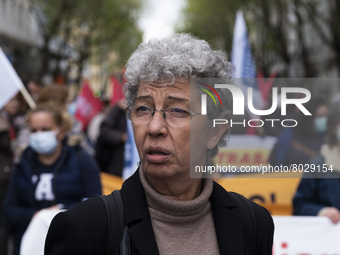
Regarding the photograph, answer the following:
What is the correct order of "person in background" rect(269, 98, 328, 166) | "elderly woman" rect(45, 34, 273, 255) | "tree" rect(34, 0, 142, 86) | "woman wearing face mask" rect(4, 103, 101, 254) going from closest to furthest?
"elderly woman" rect(45, 34, 273, 255) → "woman wearing face mask" rect(4, 103, 101, 254) → "person in background" rect(269, 98, 328, 166) → "tree" rect(34, 0, 142, 86)

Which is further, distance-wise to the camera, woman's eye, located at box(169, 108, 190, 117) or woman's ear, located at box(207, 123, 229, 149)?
woman's ear, located at box(207, 123, 229, 149)

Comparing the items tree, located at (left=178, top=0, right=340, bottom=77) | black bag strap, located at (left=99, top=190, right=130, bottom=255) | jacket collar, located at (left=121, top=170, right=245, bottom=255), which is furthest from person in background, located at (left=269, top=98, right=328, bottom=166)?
tree, located at (left=178, top=0, right=340, bottom=77)

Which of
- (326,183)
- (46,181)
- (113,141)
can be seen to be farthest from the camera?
(113,141)

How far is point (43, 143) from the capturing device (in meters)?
3.51

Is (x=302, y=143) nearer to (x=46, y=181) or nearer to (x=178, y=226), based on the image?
(x=46, y=181)

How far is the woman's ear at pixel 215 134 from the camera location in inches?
77.5

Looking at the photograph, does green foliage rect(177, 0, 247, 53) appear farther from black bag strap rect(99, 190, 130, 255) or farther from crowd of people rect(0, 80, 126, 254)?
black bag strap rect(99, 190, 130, 255)

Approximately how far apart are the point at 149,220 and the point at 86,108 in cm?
730

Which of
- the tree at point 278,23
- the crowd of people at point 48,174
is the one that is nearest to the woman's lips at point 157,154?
the crowd of people at point 48,174

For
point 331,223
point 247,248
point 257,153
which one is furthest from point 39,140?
point 257,153

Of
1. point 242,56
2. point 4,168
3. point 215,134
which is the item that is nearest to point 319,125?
point 242,56

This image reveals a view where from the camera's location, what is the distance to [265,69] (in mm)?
26234

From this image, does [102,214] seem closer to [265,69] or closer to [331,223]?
[331,223]

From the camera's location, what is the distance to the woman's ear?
77.5 inches
